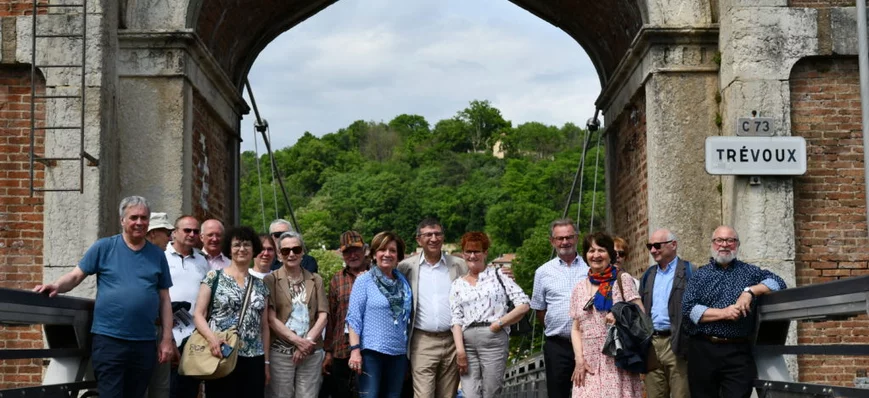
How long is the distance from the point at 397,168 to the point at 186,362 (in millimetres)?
103399

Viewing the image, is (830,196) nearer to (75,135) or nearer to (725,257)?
(725,257)

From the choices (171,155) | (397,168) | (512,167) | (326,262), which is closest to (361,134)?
(397,168)

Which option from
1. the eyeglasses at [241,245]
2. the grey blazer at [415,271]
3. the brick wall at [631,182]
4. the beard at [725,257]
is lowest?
the grey blazer at [415,271]

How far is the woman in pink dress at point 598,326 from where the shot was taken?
279 inches

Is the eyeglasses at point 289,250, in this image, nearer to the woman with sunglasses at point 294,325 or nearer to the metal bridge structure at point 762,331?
the woman with sunglasses at point 294,325

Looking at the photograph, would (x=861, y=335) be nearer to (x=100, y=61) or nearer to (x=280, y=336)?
(x=280, y=336)

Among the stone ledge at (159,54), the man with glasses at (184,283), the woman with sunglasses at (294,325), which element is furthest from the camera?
the stone ledge at (159,54)

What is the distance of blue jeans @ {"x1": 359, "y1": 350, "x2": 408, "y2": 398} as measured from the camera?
25.3ft

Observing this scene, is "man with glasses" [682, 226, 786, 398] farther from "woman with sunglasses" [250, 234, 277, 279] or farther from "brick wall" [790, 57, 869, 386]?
"brick wall" [790, 57, 869, 386]

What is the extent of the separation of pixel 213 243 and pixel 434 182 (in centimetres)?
9700

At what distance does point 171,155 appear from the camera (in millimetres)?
10352

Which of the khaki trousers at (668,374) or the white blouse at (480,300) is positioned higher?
the white blouse at (480,300)

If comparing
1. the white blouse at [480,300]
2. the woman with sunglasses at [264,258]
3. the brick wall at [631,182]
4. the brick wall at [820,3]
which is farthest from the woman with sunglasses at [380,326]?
the brick wall at [820,3]

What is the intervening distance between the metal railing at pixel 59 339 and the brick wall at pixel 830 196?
19.8 feet
